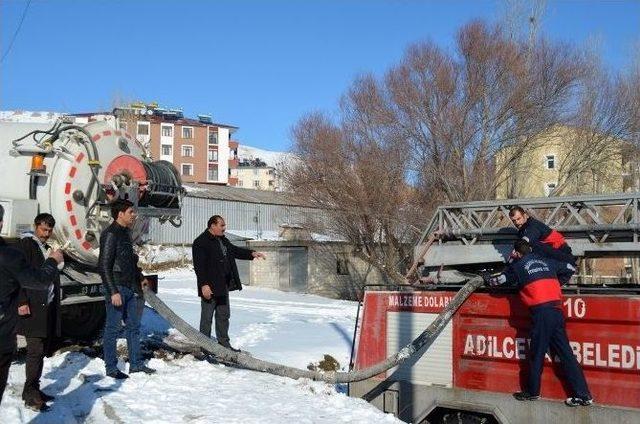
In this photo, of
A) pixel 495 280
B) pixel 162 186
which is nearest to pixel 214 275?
pixel 162 186

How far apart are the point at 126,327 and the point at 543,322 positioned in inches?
170

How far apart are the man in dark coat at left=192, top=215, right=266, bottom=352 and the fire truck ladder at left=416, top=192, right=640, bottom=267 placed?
2.46m

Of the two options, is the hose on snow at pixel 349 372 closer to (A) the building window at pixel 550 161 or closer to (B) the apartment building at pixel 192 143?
(A) the building window at pixel 550 161

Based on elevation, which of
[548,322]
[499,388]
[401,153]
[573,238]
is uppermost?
[401,153]

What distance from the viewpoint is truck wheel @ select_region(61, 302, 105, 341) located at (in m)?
9.16

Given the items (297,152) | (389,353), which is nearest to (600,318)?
(389,353)

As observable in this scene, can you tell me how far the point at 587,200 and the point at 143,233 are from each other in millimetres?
6039

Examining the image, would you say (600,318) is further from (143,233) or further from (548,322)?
(143,233)

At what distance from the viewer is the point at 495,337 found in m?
6.42

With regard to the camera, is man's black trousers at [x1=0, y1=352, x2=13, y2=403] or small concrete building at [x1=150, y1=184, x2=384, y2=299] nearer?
man's black trousers at [x1=0, y1=352, x2=13, y2=403]

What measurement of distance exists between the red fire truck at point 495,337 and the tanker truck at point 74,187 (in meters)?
3.77

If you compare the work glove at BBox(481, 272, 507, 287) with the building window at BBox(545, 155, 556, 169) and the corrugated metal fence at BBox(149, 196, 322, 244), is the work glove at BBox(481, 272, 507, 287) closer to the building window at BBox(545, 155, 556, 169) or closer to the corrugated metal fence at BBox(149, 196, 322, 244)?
the corrugated metal fence at BBox(149, 196, 322, 244)

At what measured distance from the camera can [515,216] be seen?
718 centimetres

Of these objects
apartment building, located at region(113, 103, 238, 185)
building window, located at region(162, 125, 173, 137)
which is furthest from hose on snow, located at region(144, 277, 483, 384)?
building window, located at region(162, 125, 173, 137)
